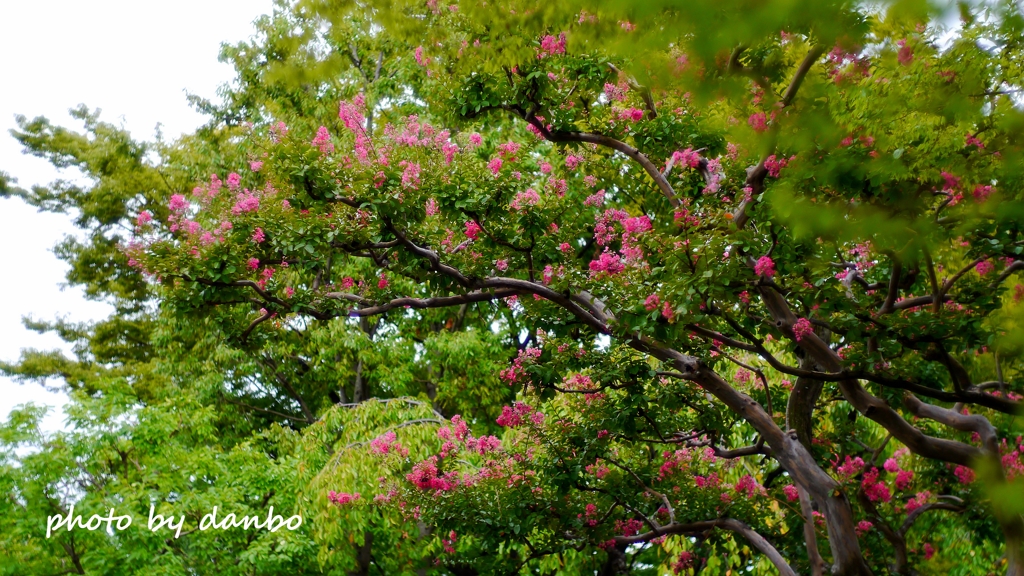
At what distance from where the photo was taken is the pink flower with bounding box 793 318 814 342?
18.6ft

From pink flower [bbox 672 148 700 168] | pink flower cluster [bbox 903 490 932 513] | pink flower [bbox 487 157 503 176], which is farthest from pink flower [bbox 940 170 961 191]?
pink flower cluster [bbox 903 490 932 513]

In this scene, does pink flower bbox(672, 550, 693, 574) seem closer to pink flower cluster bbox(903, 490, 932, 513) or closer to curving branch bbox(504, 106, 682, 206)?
pink flower cluster bbox(903, 490, 932, 513)

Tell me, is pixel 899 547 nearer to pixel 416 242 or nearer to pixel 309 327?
pixel 416 242

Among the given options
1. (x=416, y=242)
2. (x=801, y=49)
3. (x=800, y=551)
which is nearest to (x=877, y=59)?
(x=801, y=49)

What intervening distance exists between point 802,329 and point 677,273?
987mm

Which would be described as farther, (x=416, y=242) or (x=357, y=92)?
(x=357, y=92)

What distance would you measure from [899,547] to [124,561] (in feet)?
23.5

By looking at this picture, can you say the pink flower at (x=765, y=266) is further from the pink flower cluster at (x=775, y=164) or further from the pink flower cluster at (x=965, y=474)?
the pink flower cluster at (x=965, y=474)

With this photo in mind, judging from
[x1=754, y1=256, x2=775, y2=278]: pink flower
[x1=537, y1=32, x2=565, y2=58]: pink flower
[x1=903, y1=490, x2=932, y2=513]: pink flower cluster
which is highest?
[x1=537, y1=32, x2=565, y2=58]: pink flower

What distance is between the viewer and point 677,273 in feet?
17.7

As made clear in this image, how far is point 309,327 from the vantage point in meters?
13.3

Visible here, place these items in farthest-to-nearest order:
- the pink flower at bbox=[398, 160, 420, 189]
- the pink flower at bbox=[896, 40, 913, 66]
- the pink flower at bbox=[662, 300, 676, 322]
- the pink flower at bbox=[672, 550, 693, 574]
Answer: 1. the pink flower at bbox=[672, 550, 693, 574]
2. the pink flower at bbox=[398, 160, 420, 189]
3. the pink flower at bbox=[662, 300, 676, 322]
4. the pink flower at bbox=[896, 40, 913, 66]

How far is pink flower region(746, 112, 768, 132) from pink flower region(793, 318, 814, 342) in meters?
1.76

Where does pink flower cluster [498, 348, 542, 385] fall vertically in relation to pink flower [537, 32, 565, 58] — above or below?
below
